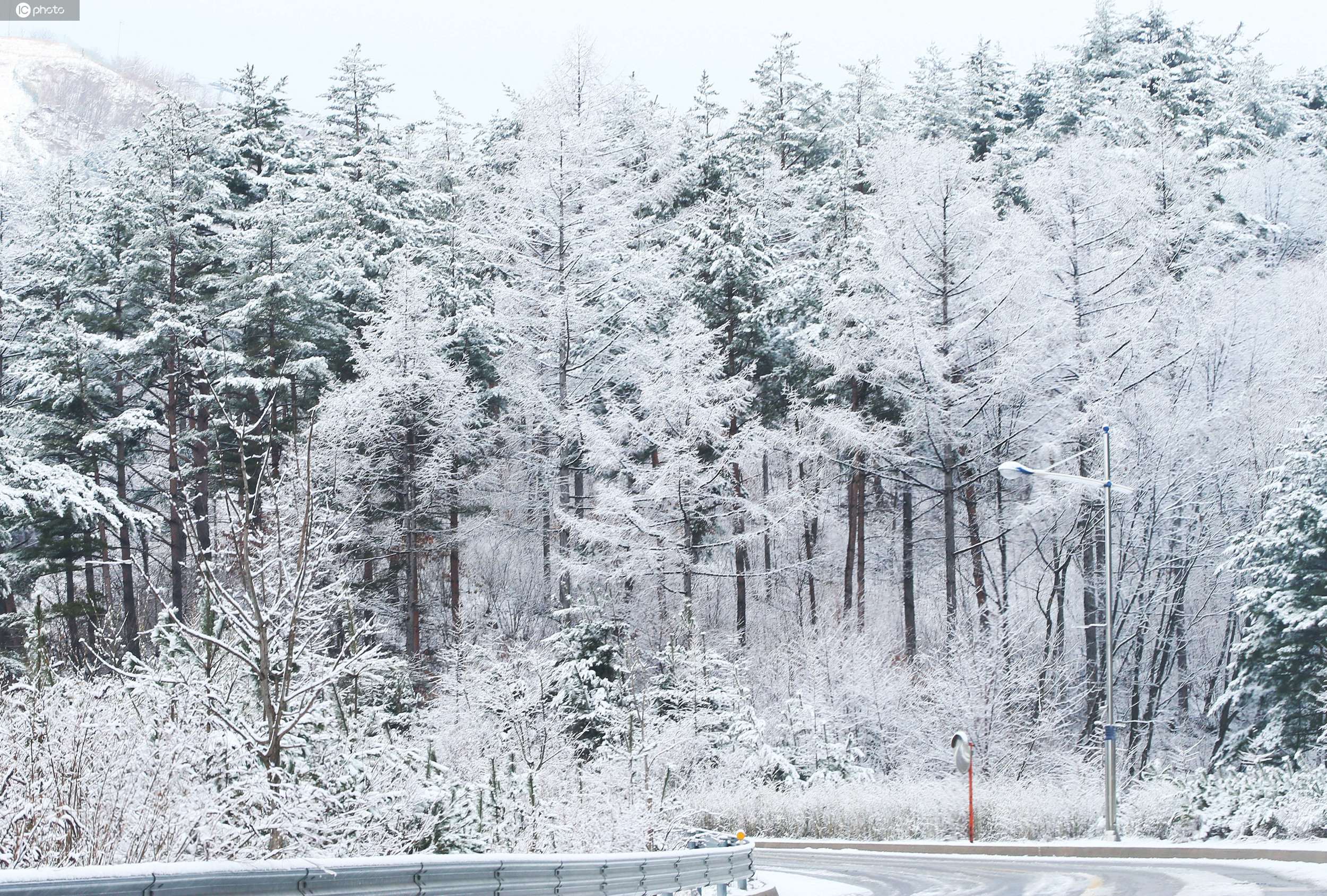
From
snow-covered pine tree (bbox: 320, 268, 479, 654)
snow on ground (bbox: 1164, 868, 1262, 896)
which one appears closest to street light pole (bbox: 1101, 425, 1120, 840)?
snow on ground (bbox: 1164, 868, 1262, 896)

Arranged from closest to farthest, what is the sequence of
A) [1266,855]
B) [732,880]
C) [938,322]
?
1. [732,880]
2. [1266,855]
3. [938,322]

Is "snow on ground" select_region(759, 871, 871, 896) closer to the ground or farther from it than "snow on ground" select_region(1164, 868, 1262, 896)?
closer to the ground

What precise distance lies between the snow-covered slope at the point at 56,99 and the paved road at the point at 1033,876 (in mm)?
129997

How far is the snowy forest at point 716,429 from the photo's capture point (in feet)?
79.2

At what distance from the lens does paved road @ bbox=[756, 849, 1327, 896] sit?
11938 millimetres

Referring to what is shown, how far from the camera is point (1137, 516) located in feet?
96.8

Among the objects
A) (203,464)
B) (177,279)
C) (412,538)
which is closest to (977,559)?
(412,538)

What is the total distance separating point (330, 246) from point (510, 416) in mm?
7404

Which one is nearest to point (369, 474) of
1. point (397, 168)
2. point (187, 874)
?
point (397, 168)

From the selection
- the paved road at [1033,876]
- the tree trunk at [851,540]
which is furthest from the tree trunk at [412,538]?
the paved road at [1033,876]

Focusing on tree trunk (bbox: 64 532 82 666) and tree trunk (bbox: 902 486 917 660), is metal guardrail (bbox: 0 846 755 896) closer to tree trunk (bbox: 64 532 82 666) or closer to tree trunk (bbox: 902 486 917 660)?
tree trunk (bbox: 64 532 82 666)

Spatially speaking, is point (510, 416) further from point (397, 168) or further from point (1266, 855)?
point (1266, 855)

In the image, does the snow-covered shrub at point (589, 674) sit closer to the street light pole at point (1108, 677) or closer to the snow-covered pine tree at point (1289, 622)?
the street light pole at point (1108, 677)

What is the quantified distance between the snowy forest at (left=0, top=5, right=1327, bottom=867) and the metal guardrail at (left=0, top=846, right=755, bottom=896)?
9737 millimetres
